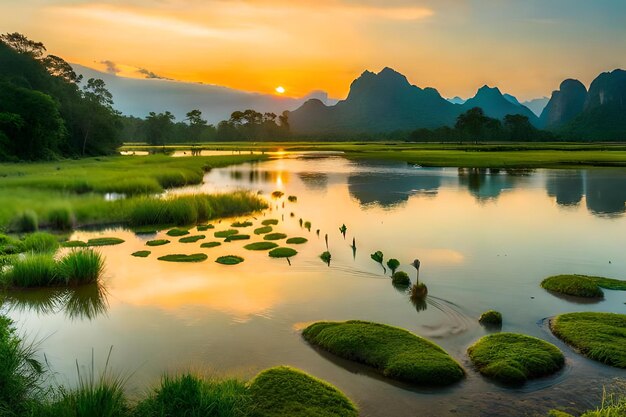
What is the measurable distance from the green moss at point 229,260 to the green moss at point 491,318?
1003 centimetres

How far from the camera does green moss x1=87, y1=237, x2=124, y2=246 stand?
22266 mm

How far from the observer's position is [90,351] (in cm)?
1175

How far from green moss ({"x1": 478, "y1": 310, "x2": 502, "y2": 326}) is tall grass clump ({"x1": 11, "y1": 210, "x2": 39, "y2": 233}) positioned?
74.2 ft

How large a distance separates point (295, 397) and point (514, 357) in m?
5.06

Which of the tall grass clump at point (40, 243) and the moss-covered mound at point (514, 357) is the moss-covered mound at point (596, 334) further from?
the tall grass clump at point (40, 243)

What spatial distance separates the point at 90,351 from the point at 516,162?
70728 mm

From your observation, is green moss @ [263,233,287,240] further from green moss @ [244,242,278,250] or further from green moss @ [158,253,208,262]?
green moss @ [158,253,208,262]

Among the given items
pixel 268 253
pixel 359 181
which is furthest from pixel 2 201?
pixel 359 181

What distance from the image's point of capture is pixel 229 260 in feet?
63.5

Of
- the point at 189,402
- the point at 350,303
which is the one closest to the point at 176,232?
the point at 350,303

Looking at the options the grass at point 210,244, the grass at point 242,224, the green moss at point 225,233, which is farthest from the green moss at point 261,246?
the grass at point 242,224

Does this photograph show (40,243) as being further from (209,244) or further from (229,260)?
(229,260)

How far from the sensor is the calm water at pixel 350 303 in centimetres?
986

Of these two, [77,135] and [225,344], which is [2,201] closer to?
[225,344]
